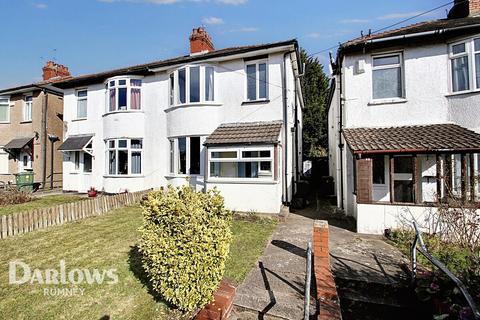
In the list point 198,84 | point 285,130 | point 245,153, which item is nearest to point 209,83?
point 198,84

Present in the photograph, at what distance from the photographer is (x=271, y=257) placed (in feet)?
20.0

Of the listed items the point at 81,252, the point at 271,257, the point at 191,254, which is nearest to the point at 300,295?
the point at 271,257

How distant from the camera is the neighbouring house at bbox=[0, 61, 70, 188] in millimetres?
18156

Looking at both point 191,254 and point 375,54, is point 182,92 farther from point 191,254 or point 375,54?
point 191,254

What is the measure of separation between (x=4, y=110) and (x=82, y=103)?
8.88 metres

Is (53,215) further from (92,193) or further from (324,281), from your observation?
(324,281)

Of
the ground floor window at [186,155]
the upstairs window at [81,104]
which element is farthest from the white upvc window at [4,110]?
the ground floor window at [186,155]

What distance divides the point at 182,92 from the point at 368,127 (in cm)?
927

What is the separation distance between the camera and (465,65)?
348 inches

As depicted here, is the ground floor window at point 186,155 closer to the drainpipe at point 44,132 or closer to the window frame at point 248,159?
the window frame at point 248,159

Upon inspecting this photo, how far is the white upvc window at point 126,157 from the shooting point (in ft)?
47.9

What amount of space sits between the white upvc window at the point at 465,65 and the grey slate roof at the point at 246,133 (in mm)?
6701

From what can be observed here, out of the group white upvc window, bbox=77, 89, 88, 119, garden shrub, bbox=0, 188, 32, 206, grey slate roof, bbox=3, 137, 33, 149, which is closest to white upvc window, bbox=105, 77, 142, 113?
white upvc window, bbox=77, 89, 88, 119

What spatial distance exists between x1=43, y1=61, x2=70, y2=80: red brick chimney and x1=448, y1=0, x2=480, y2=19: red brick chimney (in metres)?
27.7
